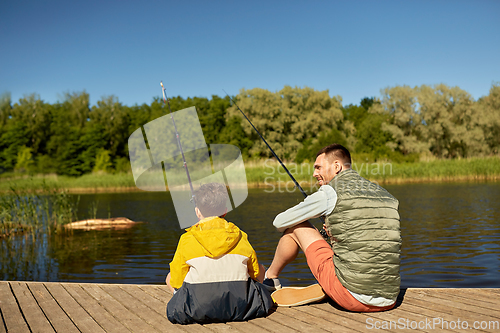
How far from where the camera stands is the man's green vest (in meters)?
2.38

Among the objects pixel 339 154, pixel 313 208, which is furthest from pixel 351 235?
pixel 339 154

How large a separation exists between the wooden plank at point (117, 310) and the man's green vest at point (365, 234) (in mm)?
1324

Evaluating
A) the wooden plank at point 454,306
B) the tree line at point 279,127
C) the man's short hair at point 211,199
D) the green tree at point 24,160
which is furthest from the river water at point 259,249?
the green tree at point 24,160

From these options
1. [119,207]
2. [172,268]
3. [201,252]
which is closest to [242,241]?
[201,252]

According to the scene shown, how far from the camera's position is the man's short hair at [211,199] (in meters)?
2.45

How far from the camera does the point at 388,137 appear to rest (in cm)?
3503

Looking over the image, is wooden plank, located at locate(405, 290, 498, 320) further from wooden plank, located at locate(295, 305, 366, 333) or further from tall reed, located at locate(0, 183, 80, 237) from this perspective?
tall reed, located at locate(0, 183, 80, 237)

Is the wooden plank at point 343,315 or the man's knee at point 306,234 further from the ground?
the man's knee at point 306,234

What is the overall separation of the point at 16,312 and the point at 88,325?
704 mm

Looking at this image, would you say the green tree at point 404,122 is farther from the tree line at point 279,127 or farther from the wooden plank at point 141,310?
A: the wooden plank at point 141,310

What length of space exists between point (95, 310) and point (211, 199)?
1.34m

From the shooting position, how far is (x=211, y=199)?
245 cm

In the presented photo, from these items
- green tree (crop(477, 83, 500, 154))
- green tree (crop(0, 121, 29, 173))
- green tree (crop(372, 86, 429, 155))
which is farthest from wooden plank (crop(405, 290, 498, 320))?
green tree (crop(0, 121, 29, 173))

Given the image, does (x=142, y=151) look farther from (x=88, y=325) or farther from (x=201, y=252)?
(x=88, y=325)
